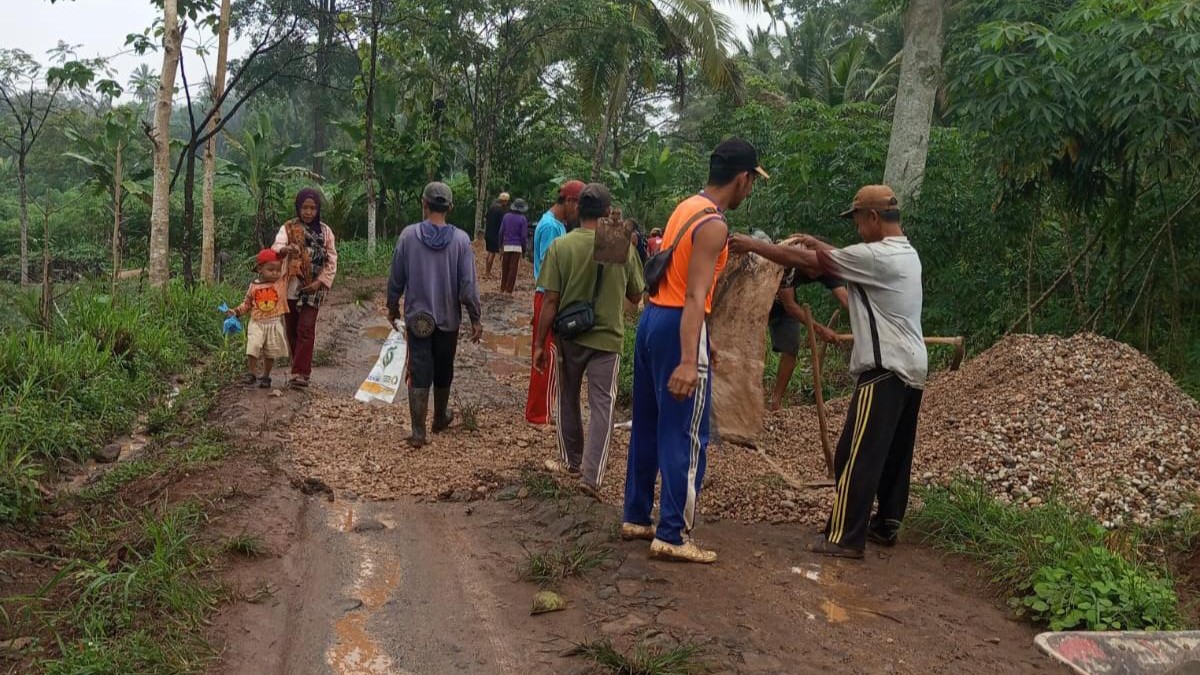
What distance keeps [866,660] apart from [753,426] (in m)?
3.24

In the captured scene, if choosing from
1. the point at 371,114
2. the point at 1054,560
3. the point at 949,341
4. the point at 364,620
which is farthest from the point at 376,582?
the point at 371,114

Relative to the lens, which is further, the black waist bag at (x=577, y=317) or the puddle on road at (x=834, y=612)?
the black waist bag at (x=577, y=317)

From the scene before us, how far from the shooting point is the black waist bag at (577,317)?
520 centimetres

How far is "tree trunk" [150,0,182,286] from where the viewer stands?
10.4m

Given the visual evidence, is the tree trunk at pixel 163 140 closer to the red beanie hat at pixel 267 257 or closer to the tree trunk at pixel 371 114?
the red beanie hat at pixel 267 257

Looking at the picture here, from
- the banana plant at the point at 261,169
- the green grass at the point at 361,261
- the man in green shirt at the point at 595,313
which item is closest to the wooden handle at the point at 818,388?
the man in green shirt at the point at 595,313

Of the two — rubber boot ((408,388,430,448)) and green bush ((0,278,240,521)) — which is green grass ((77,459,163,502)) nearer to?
green bush ((0,278,240,521))

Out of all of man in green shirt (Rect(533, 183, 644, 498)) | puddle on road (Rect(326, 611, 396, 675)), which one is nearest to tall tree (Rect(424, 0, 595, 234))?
man in green shirt (Rect(533, 183, 644, 498))

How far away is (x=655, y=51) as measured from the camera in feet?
65.8

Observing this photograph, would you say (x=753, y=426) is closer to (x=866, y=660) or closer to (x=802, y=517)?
(x=802, y=517)

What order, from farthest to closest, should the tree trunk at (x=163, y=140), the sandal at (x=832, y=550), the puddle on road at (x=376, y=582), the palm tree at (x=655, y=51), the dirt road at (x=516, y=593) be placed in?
the palm tree at (x=655, y=51) → the tree trunk at (x=163, y=140) → the sandal at (x=832, y=550) → the puddle on road at (x=376, y=582) → the dirt road at (x=516, y=593)

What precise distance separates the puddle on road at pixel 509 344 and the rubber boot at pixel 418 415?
4.50 meters

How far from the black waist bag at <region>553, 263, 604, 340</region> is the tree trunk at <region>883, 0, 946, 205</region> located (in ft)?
19.7

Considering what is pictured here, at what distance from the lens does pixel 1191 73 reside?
6.54 meters
